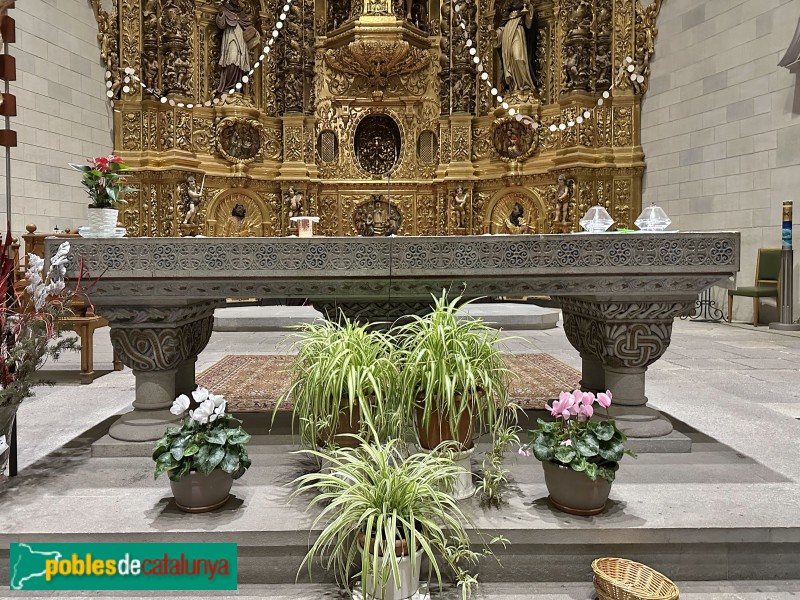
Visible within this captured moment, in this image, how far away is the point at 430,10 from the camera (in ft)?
33.9

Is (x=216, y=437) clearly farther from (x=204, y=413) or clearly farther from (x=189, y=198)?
(x=189, y=198)

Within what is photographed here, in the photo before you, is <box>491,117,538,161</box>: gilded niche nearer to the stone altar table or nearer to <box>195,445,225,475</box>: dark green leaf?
the stone altar table

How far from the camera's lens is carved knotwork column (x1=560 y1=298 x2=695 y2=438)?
9.81 ft

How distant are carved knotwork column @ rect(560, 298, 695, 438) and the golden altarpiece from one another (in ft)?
21.3

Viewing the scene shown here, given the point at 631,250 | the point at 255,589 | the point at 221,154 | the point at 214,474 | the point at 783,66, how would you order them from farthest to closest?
the point at 221,154, the point at 783,66, the point at 631,250, the point at 214,474, the point at 255,589

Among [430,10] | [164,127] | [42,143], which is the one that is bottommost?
[42,143]

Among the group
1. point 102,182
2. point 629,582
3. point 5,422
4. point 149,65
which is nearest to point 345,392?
point 629,582

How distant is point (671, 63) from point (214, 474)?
31.6 feet

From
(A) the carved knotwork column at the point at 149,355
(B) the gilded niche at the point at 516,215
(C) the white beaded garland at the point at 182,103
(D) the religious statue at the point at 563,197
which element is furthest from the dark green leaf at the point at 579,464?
(C) the white beaded garland at the point at 182,103

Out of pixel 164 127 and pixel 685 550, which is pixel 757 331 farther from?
pixel 164 127

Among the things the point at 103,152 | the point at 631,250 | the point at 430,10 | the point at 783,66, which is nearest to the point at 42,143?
the point at 103,152

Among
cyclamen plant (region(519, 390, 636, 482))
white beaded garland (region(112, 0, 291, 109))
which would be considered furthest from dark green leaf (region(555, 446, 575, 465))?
white beaded garland (region(112, 0, 291, 109))

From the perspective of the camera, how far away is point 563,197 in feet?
30.9

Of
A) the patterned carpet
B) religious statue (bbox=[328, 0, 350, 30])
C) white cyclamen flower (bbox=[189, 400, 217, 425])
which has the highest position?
religious statue (bbox=[328, 0, 350, 30])
